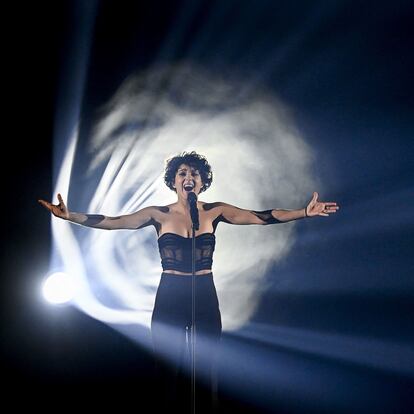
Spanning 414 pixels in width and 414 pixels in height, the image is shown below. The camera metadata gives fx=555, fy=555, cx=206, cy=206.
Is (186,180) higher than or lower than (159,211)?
higher

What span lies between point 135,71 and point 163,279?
1.36 m

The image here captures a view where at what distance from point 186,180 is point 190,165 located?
11cm

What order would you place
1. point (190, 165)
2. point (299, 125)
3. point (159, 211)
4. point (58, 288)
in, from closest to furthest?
point (58, 288) < point (159, 211) < point (190, 165) < point (299, 125)

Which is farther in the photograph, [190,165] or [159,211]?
[190,165]

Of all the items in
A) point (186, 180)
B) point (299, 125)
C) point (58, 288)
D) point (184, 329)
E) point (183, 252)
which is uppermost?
point (299, 125)

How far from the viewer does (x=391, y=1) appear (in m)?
3.74

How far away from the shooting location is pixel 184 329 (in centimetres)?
310

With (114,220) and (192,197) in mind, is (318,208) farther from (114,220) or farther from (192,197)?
(114,220)

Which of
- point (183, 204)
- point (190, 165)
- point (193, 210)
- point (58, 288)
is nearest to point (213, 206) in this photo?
point (183, 204)

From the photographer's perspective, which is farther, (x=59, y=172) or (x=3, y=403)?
(x=59, y=172)

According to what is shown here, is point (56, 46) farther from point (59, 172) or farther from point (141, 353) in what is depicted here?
point (141, 353)

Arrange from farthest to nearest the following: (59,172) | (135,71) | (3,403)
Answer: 1. (135,71)
2. (59,172)
3. (3,403)

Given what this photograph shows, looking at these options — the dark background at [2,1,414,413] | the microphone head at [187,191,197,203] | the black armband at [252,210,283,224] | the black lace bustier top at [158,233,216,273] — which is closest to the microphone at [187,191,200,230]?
the microphone head at [187,191,197,203]

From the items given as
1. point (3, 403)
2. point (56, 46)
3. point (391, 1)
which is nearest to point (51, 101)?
point (56, 46)
